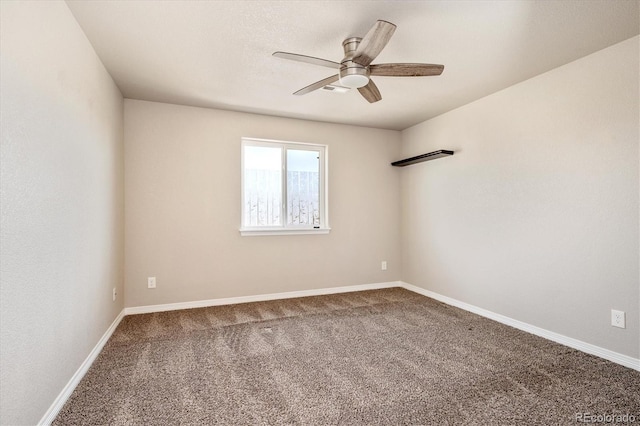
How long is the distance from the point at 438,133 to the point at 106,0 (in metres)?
3.57

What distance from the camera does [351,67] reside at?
2209 millimetres

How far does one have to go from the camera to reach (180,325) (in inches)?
123

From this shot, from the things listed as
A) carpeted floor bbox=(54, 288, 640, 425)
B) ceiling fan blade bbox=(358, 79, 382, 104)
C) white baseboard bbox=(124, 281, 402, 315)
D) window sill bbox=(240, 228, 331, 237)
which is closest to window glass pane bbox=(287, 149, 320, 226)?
window sill bbox=(240, 228, 331, 237)

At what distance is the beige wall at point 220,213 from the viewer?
353cm

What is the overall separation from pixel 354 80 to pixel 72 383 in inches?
105

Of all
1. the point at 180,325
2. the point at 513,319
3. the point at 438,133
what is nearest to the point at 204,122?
the point at 180,325

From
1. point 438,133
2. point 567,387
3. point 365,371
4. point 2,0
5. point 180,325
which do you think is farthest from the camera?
point 438,133

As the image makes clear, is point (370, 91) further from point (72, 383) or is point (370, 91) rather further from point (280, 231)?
point (72, 383)

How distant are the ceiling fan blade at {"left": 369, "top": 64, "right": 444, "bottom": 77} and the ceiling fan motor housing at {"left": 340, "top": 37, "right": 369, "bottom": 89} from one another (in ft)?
0.23

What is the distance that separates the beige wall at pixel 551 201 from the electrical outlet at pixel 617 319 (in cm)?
3

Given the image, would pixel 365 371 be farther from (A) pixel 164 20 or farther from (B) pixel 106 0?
(B) pixel 106 0

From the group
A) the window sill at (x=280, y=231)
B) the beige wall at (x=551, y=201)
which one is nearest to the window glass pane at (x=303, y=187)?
the window sill at (x=280, y=231)

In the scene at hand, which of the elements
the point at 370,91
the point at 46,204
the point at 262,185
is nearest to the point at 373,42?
the point at 370,91

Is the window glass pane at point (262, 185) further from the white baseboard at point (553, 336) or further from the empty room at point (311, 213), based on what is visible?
the white baseboard at point (553, 336)
